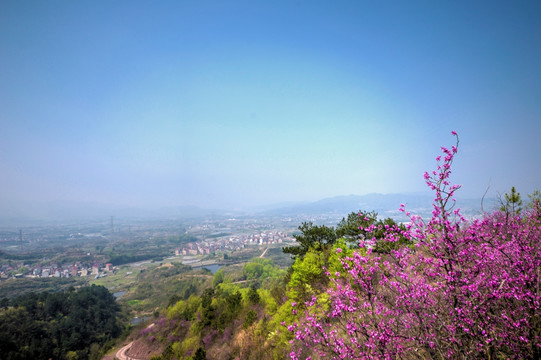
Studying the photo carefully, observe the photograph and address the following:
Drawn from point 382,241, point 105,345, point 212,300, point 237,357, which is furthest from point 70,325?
point 382,241

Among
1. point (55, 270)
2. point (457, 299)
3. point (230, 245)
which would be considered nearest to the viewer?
point (457, 299)

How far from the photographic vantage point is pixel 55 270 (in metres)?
94.8

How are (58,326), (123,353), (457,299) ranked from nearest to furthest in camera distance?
(457,299)
(123,353)
(58,326)

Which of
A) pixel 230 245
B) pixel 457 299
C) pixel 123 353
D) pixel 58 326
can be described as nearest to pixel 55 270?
pixel 58 326

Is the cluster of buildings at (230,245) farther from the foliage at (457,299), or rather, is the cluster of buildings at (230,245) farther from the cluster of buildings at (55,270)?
the foliage at (457,299)

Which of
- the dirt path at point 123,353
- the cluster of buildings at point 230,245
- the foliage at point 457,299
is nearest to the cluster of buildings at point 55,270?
the cluster of buildings at point 230,245

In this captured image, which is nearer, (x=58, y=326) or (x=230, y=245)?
(x=58, y=326)

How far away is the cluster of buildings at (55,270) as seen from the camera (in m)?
90.4

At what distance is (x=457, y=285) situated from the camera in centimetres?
391

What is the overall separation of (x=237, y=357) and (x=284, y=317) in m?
7.71

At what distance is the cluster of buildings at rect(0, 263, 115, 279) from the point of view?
90363mm

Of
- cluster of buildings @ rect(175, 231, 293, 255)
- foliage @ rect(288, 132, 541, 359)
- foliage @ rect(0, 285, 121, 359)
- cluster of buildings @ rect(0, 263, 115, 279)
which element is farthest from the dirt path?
cluster of buildings @ rect(175, 231, 293, 255)

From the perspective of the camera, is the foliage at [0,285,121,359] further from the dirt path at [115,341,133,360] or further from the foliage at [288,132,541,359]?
the foliage at [288,132,541,359]

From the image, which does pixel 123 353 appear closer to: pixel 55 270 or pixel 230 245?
pixel 55 270
